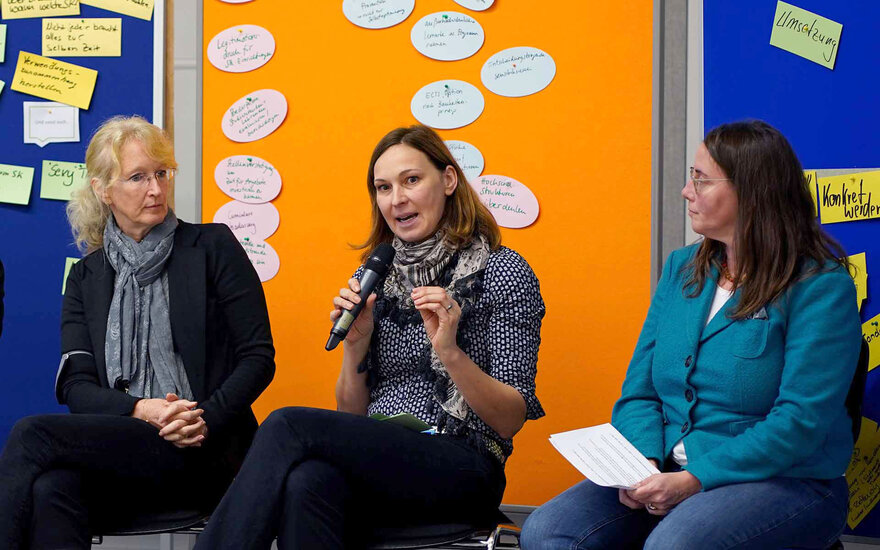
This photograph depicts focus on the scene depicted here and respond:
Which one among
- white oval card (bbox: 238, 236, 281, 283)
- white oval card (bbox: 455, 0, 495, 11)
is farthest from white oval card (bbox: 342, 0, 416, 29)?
white oval card (bbox: 238, 236, 281, 283)

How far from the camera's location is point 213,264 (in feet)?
8.31

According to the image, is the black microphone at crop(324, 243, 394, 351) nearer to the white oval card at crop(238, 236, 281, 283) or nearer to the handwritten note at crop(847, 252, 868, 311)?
the white oval card at crop(238, 236, 281, 283)

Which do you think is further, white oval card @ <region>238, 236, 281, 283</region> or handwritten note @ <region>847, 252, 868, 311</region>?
white oval card @ <region>238, 236, 281, 283</region>

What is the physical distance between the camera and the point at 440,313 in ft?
6.59

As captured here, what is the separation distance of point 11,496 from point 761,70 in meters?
2.22

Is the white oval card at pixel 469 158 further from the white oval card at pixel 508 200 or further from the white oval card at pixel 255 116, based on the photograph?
the white oval card at pixel 255 116

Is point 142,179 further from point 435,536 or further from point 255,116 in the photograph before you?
point 435,536

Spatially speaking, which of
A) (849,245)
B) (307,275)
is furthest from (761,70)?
(307,275)

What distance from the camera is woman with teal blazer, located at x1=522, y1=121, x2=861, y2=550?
5.88ft

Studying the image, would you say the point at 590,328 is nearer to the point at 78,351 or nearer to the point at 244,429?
the point at 244,429

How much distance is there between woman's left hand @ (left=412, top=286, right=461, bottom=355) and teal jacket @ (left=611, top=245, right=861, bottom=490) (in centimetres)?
46

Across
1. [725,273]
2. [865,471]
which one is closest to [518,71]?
[725,273]

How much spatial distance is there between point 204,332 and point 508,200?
99 centimetres

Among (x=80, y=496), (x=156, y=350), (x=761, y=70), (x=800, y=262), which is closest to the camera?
(x=800, y=262)
